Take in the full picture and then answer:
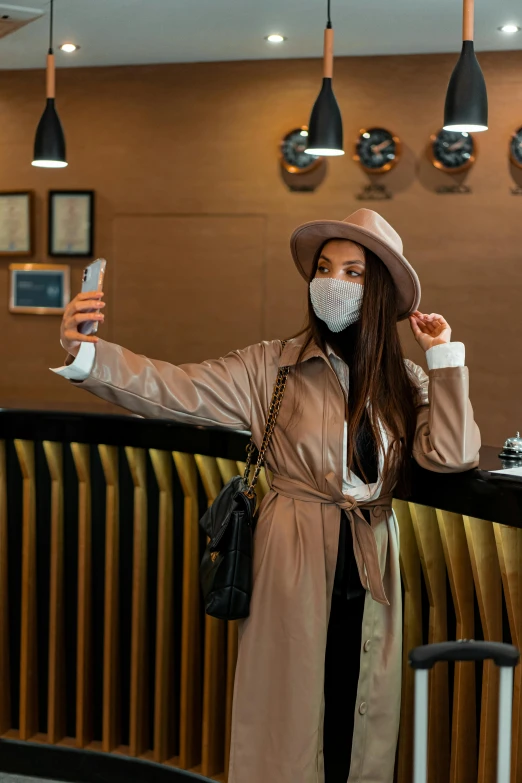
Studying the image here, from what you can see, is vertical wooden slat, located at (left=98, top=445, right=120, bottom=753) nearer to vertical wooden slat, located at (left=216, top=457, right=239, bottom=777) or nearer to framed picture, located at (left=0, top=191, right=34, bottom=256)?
vertical wooden slat, located at (left=216, top=457, right=239, bottom=777)

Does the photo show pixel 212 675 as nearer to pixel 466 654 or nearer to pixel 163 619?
pixel 163 619

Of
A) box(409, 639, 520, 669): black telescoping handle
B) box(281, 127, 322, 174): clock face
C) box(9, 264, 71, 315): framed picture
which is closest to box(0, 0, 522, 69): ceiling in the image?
box(281, 127, 322, 174): clock face

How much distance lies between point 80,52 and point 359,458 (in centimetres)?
477

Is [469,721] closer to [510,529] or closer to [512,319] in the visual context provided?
[510,529]

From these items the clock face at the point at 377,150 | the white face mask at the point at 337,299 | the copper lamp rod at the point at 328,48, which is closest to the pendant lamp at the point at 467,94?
the copper lamp rod at the point at 328,48

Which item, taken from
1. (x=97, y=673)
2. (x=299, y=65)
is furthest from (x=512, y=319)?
(x=97, y=673)

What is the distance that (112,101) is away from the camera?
648 cm

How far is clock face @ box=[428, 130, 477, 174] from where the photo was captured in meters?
5.78

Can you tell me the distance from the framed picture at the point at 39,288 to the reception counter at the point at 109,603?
3429mm

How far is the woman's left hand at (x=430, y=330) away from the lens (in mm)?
2160

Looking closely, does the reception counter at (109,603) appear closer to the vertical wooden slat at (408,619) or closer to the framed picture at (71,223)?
the vertical wooden slat at (408,619)

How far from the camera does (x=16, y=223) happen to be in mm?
6781

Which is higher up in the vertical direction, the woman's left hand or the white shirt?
the woman's left hand

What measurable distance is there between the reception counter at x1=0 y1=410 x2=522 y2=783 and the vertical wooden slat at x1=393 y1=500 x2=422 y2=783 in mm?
375
